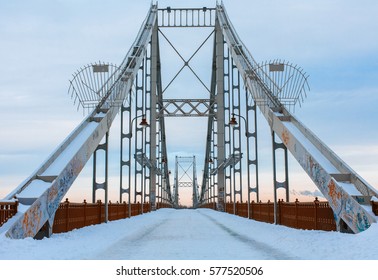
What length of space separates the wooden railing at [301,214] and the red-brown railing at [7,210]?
11.7m

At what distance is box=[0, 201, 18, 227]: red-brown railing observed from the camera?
1741cm

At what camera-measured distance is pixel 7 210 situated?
1778 cm

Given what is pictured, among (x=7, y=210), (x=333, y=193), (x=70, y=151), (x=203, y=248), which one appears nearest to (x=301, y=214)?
(x=333, y=193)

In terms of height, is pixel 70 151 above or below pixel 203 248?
above

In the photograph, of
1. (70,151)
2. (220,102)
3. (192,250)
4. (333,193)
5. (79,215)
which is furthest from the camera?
(220,102)

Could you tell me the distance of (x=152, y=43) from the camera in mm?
78188

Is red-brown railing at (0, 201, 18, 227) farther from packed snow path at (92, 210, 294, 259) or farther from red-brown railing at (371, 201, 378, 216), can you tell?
red-brown railing at (371, 201, 378, 216)

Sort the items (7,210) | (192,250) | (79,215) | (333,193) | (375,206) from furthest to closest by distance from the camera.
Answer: (79,215) < (333,193) < (375,206) < (7,210) < (192,250)

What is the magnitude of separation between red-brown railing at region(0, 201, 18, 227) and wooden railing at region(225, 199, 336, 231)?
1174cm

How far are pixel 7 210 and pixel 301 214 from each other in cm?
1308

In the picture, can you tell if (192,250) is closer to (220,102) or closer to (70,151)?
(70,151)
